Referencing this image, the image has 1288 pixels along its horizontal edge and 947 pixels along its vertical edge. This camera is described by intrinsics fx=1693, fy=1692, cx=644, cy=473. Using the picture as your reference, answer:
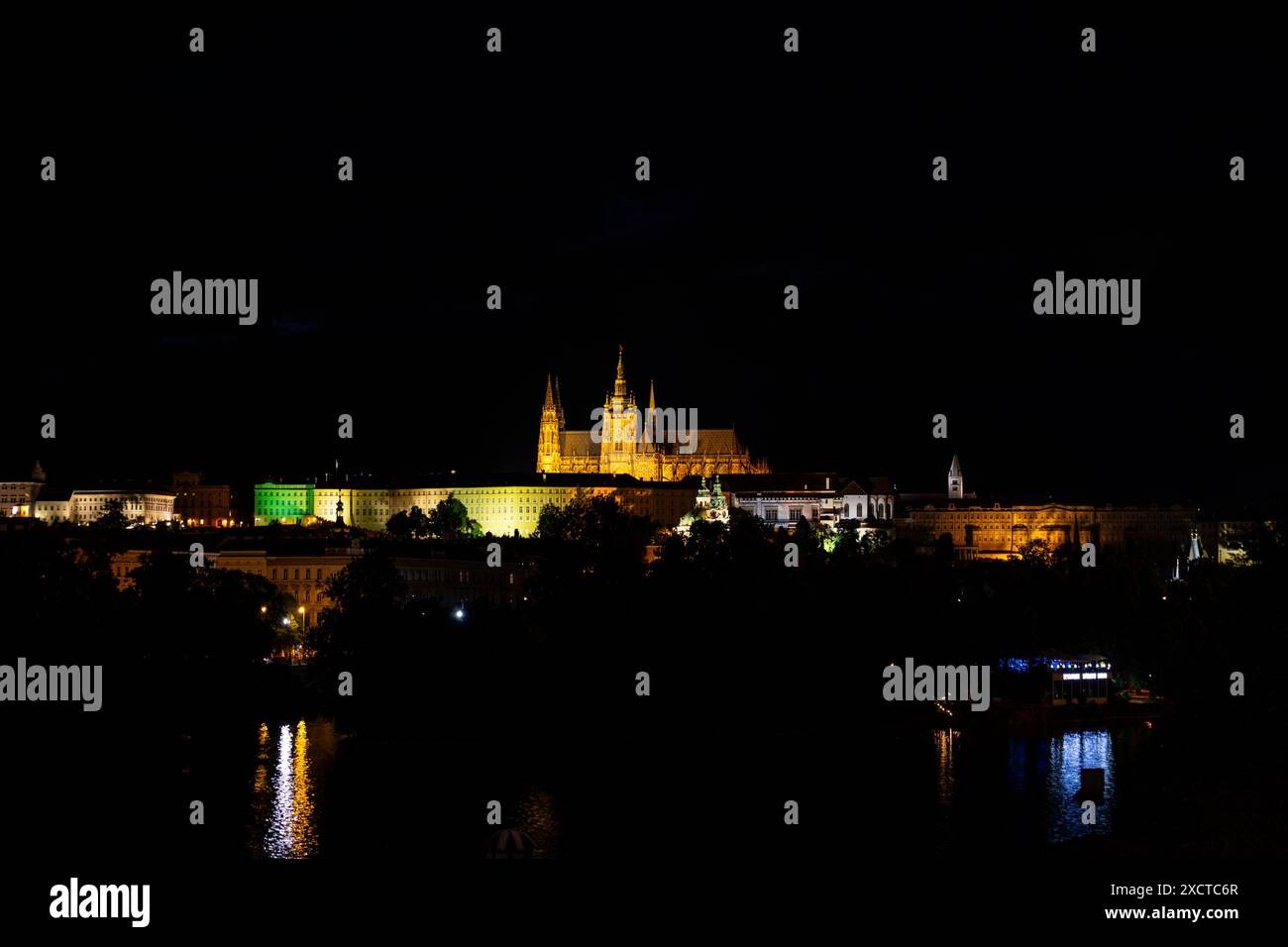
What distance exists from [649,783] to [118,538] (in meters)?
38.6

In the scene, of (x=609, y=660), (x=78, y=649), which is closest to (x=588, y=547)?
(x=609, y=660)

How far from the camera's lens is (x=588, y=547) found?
162 feet

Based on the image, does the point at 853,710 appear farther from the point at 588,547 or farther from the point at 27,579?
the point at 27,579

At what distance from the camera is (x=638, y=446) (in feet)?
Answer: 356

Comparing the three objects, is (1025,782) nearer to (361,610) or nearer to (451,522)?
(361,610)
